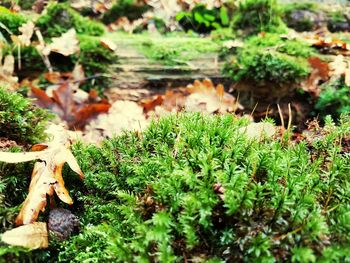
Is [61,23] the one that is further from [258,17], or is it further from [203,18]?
[258,17]

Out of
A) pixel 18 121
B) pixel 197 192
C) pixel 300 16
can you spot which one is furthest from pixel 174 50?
pixel 197 192

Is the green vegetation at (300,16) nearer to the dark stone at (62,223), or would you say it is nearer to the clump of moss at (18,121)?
the clump of moss at (18,121)

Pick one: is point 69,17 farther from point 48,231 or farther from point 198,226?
point 198,226

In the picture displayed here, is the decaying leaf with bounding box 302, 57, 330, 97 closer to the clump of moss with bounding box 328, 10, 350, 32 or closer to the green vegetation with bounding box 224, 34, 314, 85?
the green vegetation with bounding box 224, 34, 314, 85

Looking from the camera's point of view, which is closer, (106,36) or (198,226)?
(198,226)

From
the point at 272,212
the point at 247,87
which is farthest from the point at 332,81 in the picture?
the point at 272,212

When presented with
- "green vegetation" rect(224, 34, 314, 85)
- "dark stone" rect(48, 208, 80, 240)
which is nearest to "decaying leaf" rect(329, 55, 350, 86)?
"green vegetation" rect(224, 34, 314, 85)
